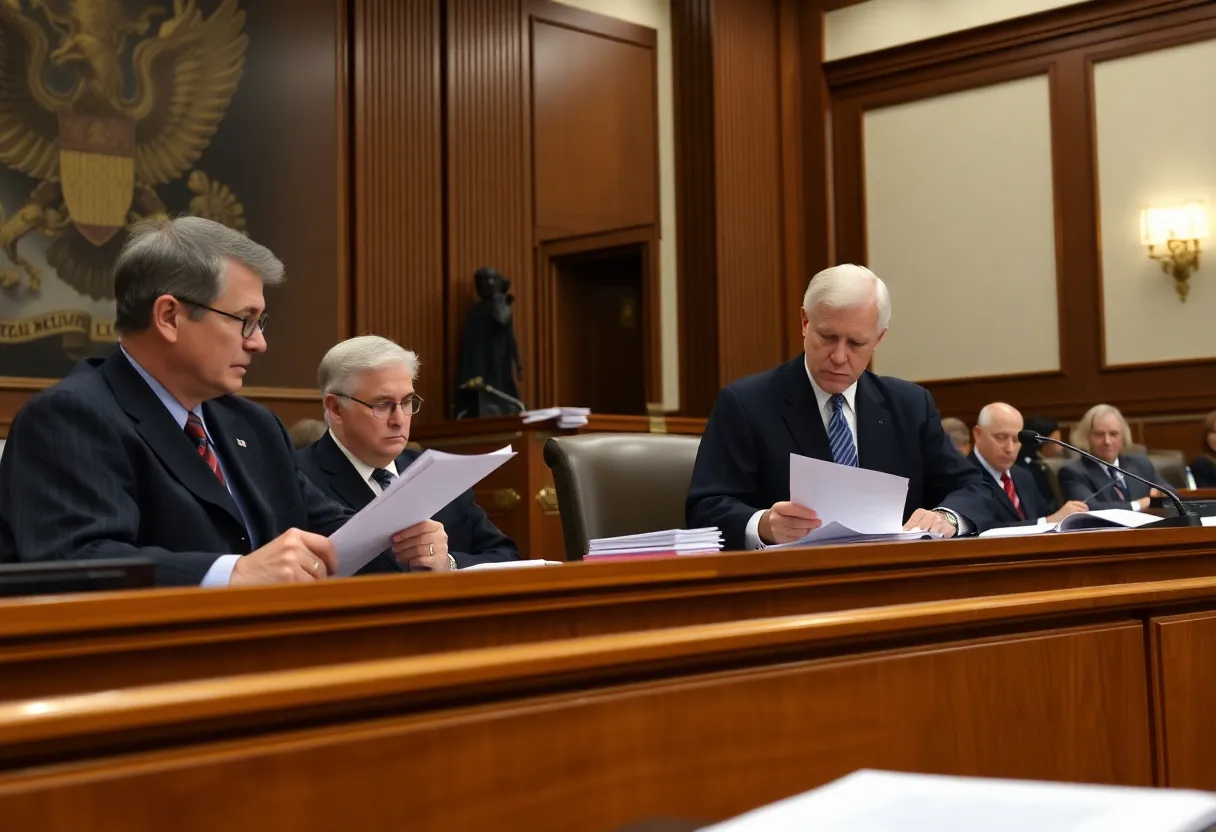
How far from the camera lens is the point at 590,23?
8852 mm

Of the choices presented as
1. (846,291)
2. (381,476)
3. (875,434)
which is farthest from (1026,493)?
(381,476)

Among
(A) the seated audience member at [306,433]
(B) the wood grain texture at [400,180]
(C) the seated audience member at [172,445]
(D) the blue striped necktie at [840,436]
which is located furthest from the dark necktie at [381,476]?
(B) the wood grain texture at [400,180]

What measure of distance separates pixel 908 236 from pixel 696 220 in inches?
59.4

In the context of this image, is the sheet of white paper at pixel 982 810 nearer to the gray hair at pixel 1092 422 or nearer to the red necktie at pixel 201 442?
the red necktie at pixel 201 442

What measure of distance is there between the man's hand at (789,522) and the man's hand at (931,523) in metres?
0.48

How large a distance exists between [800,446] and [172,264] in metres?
1.56

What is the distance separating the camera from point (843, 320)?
3301mm

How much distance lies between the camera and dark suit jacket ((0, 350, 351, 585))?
6.64 ft

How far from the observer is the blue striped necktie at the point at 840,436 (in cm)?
337

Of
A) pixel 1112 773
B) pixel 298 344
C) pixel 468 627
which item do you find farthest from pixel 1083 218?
pixel 468 627

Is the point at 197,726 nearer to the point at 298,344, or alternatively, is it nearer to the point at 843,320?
the point at 843,320

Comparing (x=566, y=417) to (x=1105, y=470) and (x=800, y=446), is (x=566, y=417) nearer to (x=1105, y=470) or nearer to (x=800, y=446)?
(x=1105, y=470)

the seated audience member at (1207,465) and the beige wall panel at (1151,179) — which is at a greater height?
the beige wall panel at (1151,179)

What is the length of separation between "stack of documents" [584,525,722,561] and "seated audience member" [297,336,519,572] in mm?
1288
